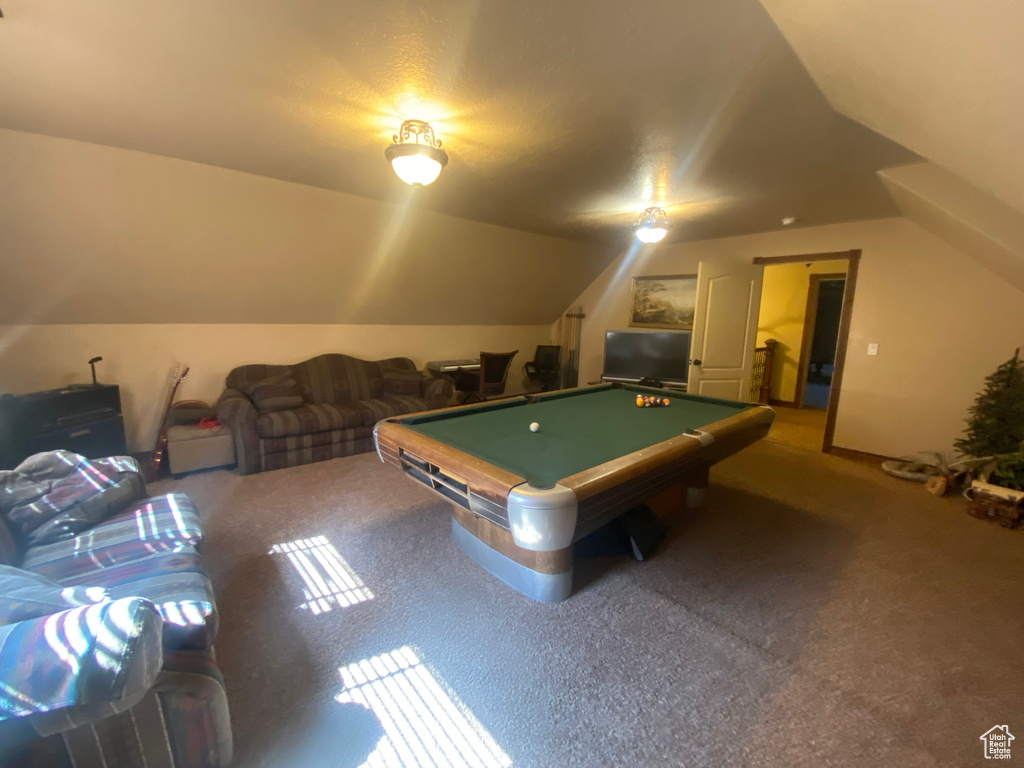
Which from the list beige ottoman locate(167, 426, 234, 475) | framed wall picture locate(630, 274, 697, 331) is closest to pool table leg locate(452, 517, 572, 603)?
beige ottoman locate(167, 426, 234, 475)

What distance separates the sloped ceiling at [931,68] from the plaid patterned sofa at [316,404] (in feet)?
12.9

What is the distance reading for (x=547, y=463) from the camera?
1.96 metres

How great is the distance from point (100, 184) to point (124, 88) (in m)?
1.25

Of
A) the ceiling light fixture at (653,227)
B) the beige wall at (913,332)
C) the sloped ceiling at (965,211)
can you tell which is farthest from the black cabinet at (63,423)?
the beige wall at (913,332)

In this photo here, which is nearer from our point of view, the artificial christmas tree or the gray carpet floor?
the gray carpet floor

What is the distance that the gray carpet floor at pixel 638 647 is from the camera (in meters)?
1.43

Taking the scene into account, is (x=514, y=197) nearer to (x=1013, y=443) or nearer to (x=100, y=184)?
(x=100, y=184)

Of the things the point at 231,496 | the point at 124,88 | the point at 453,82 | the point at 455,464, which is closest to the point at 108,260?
the point at 124,88

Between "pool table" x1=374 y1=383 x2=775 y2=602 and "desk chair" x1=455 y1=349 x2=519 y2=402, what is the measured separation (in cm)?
218

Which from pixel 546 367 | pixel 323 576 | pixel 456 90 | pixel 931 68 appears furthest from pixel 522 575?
pixel 546 367

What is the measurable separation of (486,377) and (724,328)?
2.81 meters

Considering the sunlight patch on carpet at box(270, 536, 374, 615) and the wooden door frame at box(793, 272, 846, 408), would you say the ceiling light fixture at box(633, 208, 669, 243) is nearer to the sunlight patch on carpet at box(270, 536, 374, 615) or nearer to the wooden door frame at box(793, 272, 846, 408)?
the sunlight patch on carpet at box(270, 536, 374, 615)

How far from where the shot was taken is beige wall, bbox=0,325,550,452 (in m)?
3.41

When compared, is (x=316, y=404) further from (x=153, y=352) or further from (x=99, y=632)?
(x=99, y=632)
